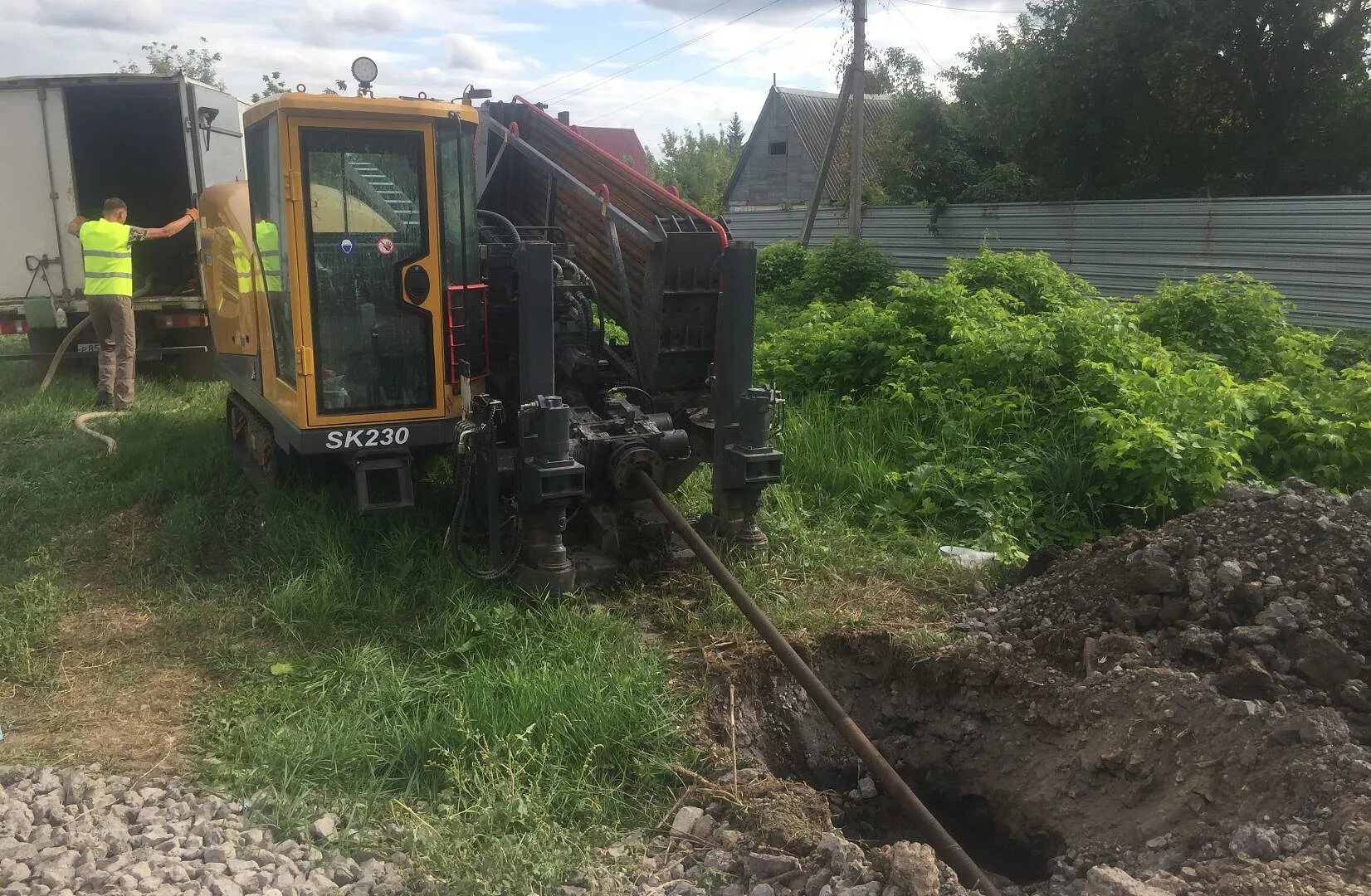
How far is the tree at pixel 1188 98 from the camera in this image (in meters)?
16.0

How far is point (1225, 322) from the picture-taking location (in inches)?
341

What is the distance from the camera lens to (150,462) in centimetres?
714

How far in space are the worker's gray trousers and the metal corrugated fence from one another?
10898 mm

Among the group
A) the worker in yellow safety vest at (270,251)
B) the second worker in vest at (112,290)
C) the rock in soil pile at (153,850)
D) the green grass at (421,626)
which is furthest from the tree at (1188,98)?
the rock in soil pile at (153,850)

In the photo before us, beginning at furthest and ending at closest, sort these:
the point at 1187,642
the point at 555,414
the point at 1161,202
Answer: the point at 1161,202
the point at 555,414
the point at 1187,642

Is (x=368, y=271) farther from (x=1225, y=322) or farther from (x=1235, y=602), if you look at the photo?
(x=1225, y=322)

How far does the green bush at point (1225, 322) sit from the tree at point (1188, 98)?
29.5 feet

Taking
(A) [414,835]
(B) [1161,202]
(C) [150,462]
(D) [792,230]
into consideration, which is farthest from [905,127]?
(A) [414,835]

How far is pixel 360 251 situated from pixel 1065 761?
3.95 m

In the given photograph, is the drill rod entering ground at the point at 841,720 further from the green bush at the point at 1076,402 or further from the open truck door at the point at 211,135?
the open truck door at the point at 211,135

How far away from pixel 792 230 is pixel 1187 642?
728 inches

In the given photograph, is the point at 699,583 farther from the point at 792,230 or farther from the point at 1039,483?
the point at 792,230

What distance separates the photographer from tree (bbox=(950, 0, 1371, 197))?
52.3 ft

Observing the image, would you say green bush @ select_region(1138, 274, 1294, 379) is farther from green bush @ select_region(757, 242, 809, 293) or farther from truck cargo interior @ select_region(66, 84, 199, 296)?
truck cargo interior @ select_region(66, 84, 199, 296)
